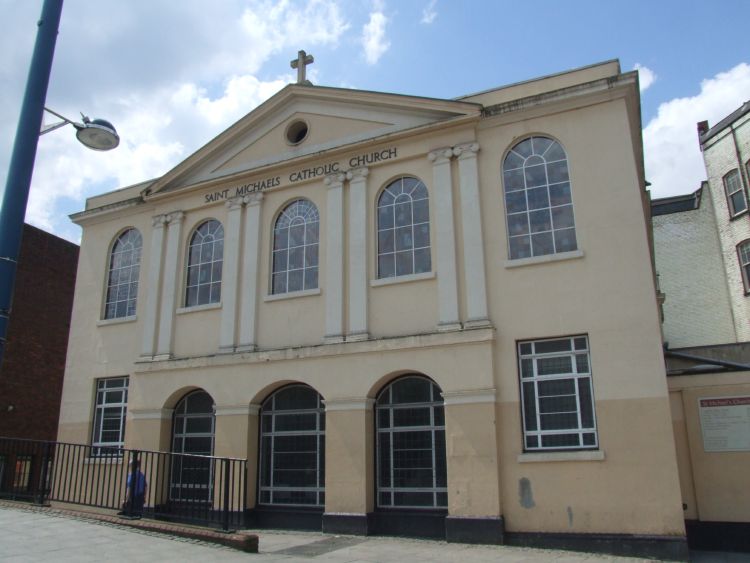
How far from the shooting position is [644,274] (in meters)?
11.3

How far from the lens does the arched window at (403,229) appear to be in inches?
527

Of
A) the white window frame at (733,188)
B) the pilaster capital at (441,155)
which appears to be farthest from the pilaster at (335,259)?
the white window frame at (733,188)

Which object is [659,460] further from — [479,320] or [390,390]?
[390,390]

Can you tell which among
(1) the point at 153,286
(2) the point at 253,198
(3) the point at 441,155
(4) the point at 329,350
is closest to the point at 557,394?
(4) the point at 329,350

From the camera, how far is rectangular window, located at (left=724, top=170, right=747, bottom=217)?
82.6ft

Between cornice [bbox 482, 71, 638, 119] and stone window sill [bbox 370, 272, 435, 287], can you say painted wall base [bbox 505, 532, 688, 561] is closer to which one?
stone window sill [bbox 370, 272, 435, 287]

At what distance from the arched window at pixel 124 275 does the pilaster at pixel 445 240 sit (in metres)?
8.50

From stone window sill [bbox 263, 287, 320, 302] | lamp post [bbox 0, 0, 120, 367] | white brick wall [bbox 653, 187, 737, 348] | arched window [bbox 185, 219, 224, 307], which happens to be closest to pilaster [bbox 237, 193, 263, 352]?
stone window sill [bbox 263, 287, 320, 302]

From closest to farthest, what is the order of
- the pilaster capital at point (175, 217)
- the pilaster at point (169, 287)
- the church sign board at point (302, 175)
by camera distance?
the church sign board at point (302, 175)
the pilaster at point (169, 287)
the pilaster capital at point (175, 217)

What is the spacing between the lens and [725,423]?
1136 cm

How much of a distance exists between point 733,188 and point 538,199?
56.7 ft

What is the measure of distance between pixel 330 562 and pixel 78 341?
1109cm

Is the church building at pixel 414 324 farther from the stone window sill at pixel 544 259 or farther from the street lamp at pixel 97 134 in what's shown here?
the street lamp at pixel 97 134

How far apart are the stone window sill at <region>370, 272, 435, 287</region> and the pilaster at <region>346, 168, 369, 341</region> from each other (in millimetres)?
271
